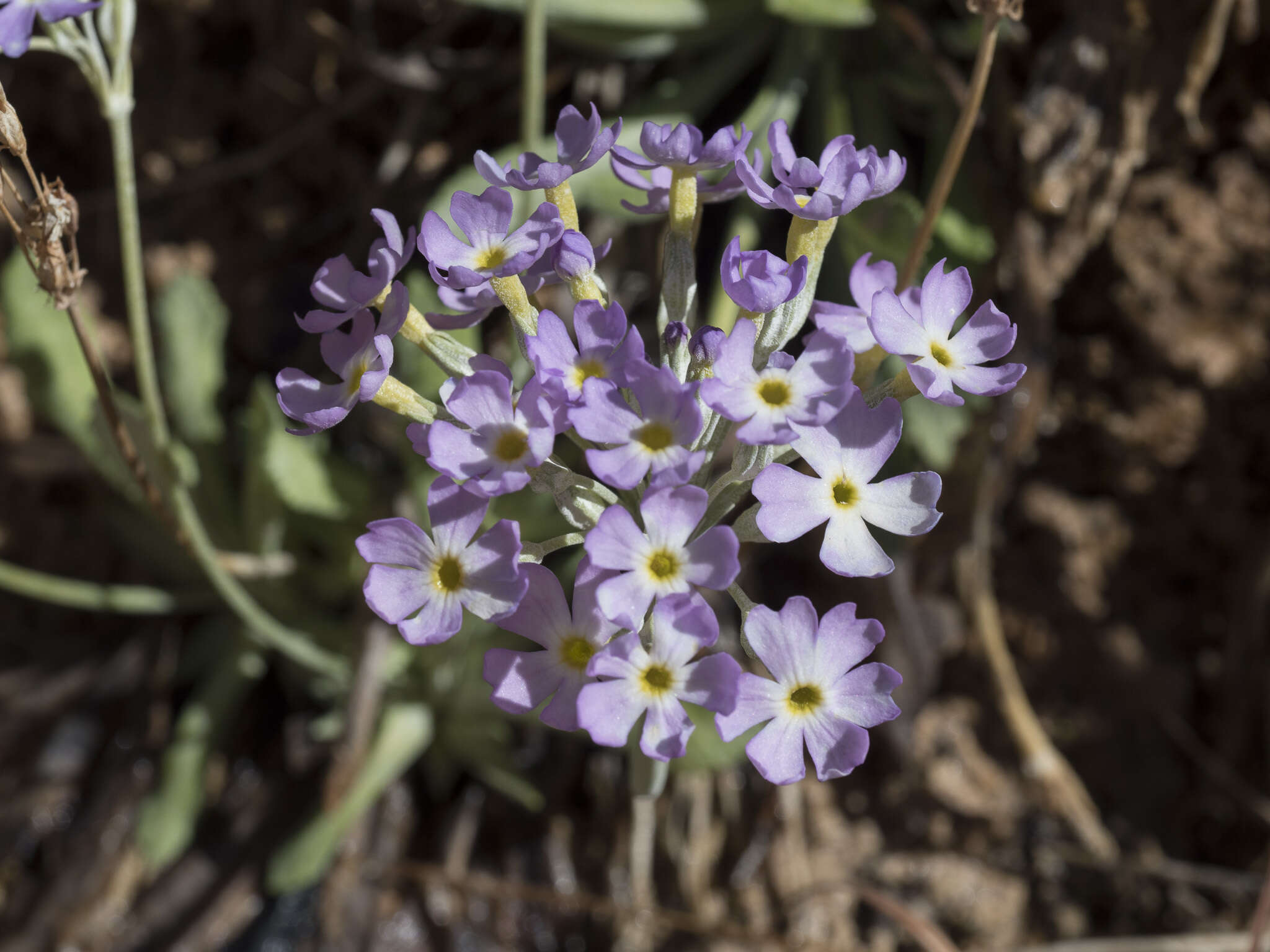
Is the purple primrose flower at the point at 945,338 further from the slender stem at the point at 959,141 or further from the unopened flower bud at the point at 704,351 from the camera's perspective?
the slender stem at the point at 959,141

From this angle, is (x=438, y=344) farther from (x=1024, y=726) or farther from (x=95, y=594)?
(x=1024, y=726)

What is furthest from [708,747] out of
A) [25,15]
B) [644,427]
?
[25,15]

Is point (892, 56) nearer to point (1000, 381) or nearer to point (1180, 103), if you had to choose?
point (1180, 103)

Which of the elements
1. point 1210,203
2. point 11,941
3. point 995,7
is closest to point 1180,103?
point 1210,203

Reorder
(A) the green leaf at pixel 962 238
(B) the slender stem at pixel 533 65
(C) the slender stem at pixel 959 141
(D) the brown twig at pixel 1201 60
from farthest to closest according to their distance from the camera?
(A) the green leaf at pixel 962 238 < (D) the brown twig at pixel 1201 60 < (B) the slender stem at pixel 533 65 < (C) the slender stem at pixel 959 141

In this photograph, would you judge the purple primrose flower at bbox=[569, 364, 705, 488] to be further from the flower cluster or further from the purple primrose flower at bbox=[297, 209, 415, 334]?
the purple primrose flower at bbox=[297, 209, 415, 334]

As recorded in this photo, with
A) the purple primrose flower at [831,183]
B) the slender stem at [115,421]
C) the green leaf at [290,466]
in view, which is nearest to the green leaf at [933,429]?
the purple primrose flower at [831,183]
